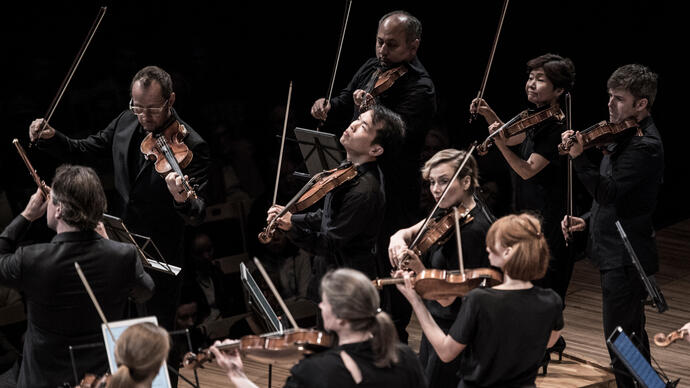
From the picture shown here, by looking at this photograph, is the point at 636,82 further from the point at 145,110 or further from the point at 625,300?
the point at 145,110

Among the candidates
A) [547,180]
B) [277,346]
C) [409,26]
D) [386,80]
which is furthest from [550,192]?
[277,346]

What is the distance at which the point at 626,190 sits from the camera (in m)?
4.55

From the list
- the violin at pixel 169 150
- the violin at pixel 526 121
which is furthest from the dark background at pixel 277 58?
the violin at pixel 526 121

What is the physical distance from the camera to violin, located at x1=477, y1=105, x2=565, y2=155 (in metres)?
4.85

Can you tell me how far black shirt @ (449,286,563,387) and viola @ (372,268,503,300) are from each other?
0.47ft

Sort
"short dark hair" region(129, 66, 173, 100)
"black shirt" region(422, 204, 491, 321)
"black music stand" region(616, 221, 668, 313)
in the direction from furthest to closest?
"short dark hair" region(129, 66, 173, 100) → "black music stand" region(616, 221, 668, 313) → "black shirt" region(422, 204, 491, 321)

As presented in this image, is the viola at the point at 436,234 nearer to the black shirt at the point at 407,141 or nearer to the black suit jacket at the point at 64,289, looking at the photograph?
the black suit jacket at the point at 64,289

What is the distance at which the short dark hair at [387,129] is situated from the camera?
4.36 meters

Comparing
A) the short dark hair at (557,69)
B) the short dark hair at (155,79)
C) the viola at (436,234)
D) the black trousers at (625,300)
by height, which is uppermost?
the short dark hair at (155,79)

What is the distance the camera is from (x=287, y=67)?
6379 millimetres

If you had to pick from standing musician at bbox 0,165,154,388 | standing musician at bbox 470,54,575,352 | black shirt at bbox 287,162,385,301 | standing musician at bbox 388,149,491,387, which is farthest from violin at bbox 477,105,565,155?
standing musician at bbox 0,165,154,388

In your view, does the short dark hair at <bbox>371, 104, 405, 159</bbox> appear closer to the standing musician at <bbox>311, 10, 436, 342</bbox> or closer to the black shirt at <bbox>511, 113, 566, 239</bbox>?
the standing musician at <bbox>311, 10, 436, 342</bbox>

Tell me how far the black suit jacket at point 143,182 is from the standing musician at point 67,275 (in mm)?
927

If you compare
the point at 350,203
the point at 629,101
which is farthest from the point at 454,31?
the point at 350,203
